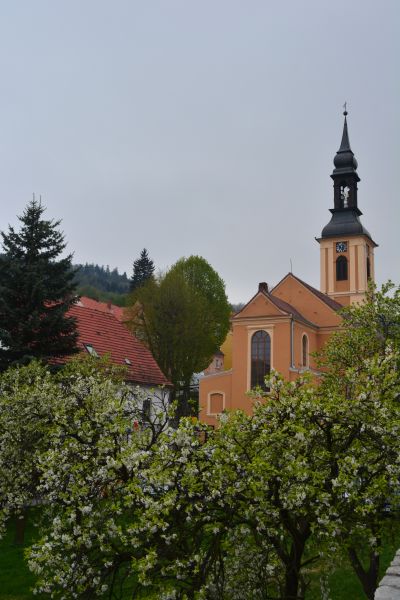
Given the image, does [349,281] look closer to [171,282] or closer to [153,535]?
[171,282]

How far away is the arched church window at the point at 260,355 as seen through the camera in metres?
38.5

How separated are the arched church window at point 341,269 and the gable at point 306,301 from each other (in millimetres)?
9369

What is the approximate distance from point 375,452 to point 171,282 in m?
34.9

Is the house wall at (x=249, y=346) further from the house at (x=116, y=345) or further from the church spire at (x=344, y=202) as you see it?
the church spire at (x=344, y=202)

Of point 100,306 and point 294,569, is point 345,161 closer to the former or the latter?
point 100,306

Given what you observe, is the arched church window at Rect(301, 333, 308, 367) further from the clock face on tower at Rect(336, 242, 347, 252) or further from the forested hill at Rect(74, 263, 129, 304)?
the forested hill at Rect(74, 263, 129, 304)

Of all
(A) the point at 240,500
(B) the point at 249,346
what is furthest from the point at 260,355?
(A) the point at 240,500

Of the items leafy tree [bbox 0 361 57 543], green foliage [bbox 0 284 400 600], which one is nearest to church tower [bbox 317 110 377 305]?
leafy tree [bbox 0 361 57 543]

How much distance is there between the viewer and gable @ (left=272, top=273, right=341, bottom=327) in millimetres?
42094

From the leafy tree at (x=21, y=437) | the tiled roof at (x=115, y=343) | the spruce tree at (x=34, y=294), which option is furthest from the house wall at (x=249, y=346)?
the leafy tree at (x=21, y=437)

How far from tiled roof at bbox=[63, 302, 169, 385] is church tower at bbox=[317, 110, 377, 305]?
26736 millimetres

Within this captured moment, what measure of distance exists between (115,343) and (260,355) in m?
13.5

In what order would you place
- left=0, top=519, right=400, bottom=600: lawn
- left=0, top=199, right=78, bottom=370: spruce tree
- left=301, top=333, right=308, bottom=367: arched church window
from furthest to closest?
left=301, top=333, right=308, bottom=367: arched church window → left=0, top=199, right=78, bottom=370: spruce tree → left=0, top=519, right=400, bottom=600: lawn

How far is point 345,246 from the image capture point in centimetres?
5259
